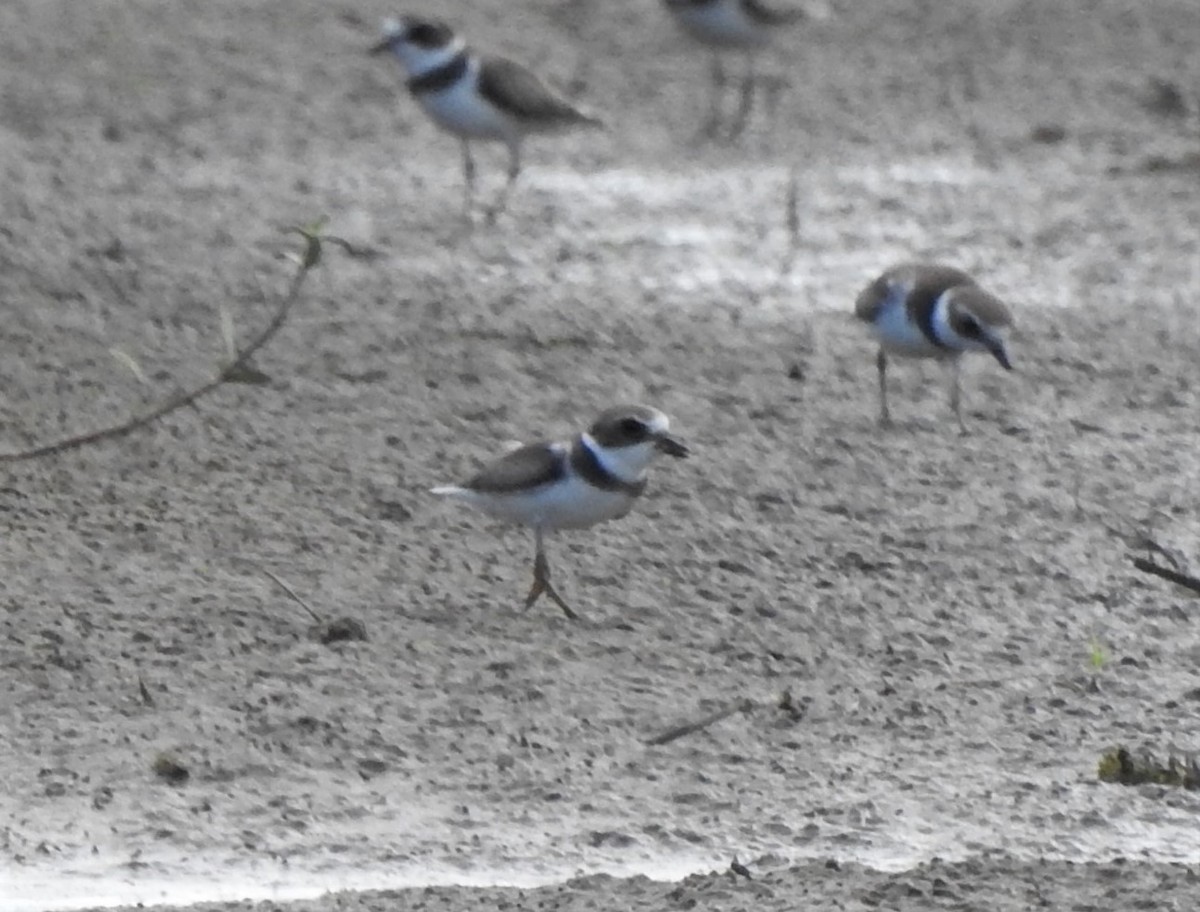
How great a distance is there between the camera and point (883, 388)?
8.78m

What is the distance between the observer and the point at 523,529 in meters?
7.53

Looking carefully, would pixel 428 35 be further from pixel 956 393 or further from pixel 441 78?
pixel 956 393

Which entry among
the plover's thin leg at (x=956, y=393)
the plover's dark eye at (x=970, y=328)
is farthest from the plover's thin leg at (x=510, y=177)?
the plover's dark eye at (x=970, y=328)

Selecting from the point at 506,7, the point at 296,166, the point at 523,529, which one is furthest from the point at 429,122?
the point at 523,529

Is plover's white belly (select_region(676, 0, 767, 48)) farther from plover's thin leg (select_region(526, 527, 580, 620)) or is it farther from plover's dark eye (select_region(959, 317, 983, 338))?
plover's thin leg (select_region(526, 527, 580, 620))

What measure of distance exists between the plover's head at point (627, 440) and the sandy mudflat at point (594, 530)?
33 centimetres

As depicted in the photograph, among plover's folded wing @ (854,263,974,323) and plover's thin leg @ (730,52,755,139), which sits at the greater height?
plover's thin leg @ (730,52,755,139)

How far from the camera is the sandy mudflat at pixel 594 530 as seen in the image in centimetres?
548

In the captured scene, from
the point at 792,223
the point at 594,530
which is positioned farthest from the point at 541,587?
the point at 792,223

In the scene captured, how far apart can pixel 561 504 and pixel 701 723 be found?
97cm

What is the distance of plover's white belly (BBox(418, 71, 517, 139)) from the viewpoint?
1179 centimetres

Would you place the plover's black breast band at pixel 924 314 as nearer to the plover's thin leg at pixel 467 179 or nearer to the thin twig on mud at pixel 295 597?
the thin twig on mud at pixel 295 597

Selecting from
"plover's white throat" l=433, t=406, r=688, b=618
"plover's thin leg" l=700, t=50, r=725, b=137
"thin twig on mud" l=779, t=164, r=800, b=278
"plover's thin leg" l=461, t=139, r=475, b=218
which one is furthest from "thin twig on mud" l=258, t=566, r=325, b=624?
"plover's thin leg" l=700, t=50, r=725, b=137

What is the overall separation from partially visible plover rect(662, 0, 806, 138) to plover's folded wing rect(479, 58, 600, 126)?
1922 millimetres
